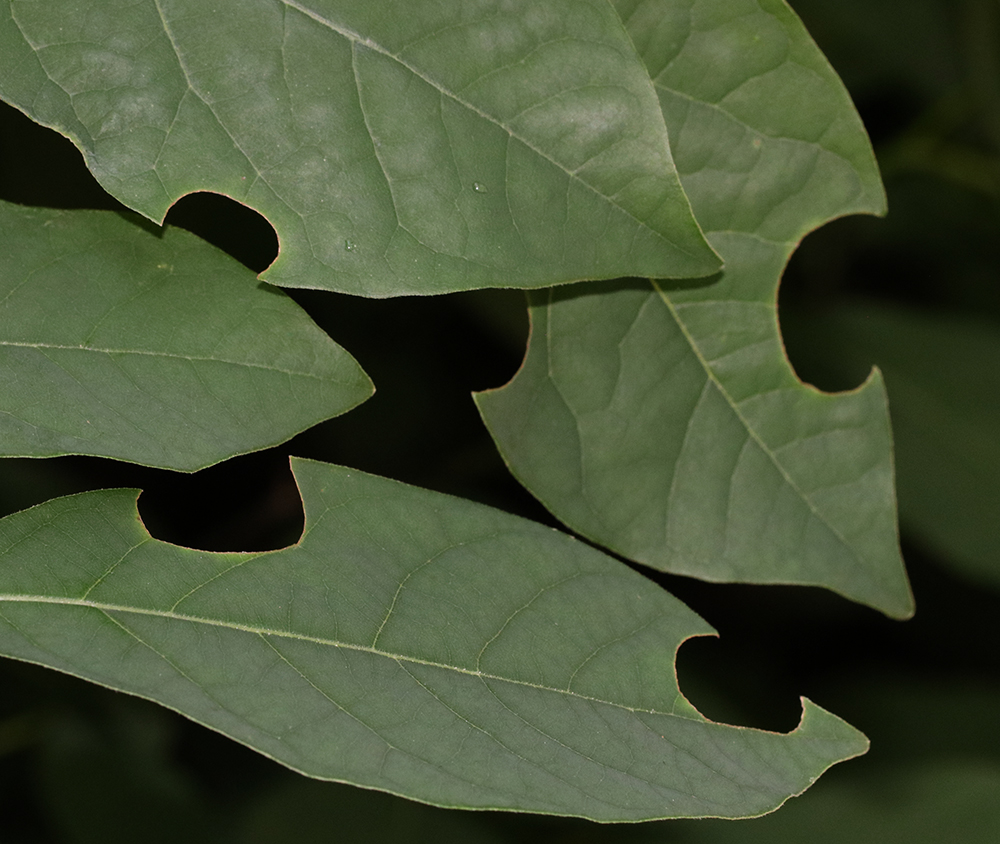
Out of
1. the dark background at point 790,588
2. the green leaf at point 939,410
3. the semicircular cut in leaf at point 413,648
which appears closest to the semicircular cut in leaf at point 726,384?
the semicircular cut in leaf at point 413,648

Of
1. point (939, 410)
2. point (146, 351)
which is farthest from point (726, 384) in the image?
point (939, 410)

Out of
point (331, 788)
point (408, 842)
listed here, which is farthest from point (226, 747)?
point (408, 842)

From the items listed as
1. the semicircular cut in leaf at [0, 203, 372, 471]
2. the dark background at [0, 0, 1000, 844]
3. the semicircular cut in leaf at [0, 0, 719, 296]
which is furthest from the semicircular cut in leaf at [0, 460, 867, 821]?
the dark background at [0, 0, 1000, 844]

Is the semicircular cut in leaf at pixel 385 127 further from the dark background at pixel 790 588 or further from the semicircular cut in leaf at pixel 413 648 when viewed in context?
the dark background at pixel 790 588

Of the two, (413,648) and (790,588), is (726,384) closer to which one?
(413,648)

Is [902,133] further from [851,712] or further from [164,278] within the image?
[164,278]

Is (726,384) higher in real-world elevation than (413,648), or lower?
higher
